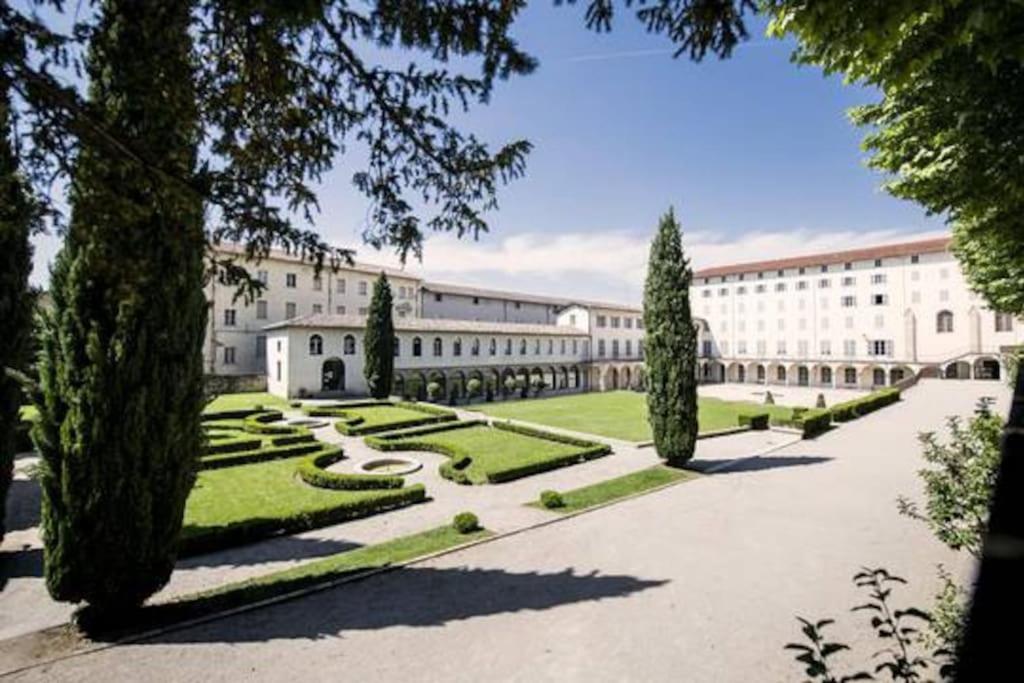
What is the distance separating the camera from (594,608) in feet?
27.8

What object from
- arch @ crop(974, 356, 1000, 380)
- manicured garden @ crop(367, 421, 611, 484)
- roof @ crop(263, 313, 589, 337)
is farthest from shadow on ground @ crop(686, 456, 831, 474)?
arch @ crop(974, 356, 1000, 380)

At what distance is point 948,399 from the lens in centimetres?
3647

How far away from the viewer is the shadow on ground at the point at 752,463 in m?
18.6

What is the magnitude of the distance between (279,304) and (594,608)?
44.3 meters

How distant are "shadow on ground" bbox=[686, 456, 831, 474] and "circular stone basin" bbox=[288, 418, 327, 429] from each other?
18676 mm

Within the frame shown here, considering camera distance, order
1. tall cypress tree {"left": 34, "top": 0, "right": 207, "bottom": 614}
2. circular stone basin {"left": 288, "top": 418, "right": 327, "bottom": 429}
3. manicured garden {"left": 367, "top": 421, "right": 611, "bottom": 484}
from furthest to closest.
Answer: circular stone basin {"left": 288, "top": 418, "right": 327, "bottom": 429}
manicured garden {"left": 367, "top": 421, "right": 611, "bottom": 484}
tall cypress tree {"left": 34, "top": 0, "right": 207, "bottom": 614}

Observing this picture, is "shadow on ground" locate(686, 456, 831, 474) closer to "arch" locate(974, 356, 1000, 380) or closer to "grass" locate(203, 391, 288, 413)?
"grass" locate(203, 391, 288, 413)

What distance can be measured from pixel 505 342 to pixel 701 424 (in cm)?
2111

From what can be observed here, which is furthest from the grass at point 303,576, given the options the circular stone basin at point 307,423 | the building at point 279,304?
the building at point 279,304

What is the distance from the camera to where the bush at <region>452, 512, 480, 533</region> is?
39.5 ft

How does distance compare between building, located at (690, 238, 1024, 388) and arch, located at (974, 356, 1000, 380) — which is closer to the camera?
arch, located at (974, 356, 1000, 380)

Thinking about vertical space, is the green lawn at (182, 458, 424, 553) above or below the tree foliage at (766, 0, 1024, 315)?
below

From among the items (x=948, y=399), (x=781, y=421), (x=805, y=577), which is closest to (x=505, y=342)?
(x=781, y=421)

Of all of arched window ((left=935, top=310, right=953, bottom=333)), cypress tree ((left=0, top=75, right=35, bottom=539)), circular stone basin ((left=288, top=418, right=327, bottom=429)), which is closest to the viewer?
cypress tree ((left=0, top=75, right=35, bottom=539))
